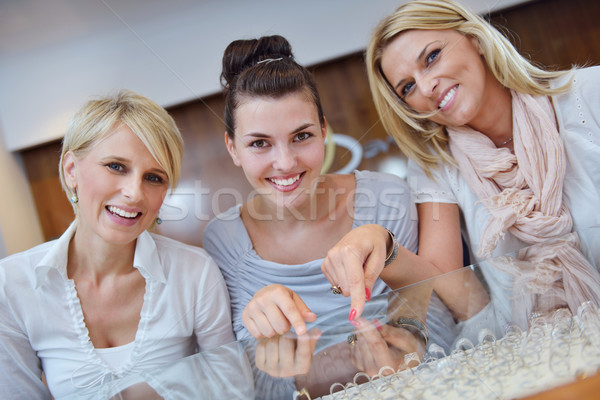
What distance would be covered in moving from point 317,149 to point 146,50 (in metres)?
0.39

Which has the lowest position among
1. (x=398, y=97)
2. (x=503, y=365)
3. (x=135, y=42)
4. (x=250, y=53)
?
(x=503, y=365)

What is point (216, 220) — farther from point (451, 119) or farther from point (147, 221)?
point (451, 119)

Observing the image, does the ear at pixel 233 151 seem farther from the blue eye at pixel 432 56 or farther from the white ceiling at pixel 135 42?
the blue eye at pixel 432 56

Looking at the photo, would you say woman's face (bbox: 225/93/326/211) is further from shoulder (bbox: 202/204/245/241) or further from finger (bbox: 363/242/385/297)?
finger (bbox: 363/242/385/297)

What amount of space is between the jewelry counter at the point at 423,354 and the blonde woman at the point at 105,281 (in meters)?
0.22

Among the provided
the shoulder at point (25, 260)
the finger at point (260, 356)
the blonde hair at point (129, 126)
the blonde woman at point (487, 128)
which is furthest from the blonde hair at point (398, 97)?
the shoulder at point (25, 260)

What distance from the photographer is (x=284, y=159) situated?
0.69 meters

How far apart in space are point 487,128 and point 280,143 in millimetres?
386

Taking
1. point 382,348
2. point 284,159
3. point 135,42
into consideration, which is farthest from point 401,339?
point 135,42

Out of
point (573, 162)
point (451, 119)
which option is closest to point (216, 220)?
point (451, 119)

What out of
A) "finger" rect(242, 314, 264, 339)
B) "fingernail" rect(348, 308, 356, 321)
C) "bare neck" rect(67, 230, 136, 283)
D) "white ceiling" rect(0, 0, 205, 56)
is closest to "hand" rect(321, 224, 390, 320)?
"fingernail" rect(348, 308, 356, 321)

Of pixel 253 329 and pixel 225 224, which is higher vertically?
pixel 225 224

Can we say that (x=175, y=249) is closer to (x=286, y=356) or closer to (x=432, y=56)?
(x=286, y=356)

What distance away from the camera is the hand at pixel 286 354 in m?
0.41
